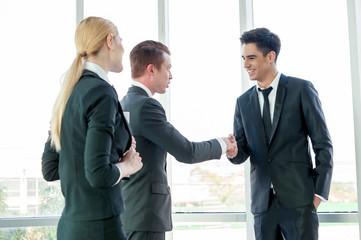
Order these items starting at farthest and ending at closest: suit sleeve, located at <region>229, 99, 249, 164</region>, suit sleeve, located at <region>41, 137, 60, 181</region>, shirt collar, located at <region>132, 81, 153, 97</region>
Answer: suit sleeve, located at <region>229, 99, 249, 164</region>
shirt collar, located at <region>132, 81, 153, 97</region>
suit sleeve, located at <region>41, 137, 60, 181</region>

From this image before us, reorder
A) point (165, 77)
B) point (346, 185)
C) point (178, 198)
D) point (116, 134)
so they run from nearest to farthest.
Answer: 1. point (116, 134)
2. point (165, 77)
3. point (346, 185)
4. point (178, 198)

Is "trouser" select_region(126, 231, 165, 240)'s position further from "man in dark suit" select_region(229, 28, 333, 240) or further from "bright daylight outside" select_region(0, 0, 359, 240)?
"bright daylight outside" select_region(0, 0, 359, 240)

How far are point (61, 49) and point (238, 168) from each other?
1.73 meters

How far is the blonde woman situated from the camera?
1513 millimetres

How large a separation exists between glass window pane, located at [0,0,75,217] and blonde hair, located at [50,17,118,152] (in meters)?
1.90

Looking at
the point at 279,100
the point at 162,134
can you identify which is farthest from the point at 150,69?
the point at 279,100

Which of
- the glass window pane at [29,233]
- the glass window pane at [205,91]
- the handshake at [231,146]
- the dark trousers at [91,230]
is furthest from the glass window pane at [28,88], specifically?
the dark trousers at [91,230]

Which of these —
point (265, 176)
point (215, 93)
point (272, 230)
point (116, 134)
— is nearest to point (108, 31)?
point (116, 134)

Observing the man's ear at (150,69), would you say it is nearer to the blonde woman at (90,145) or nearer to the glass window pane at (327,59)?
the blonde woman at (90,145)

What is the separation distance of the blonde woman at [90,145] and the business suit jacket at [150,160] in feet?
1.75

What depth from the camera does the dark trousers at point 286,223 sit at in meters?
2.44

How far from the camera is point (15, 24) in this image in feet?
11.8

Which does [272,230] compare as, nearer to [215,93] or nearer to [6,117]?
[215,93]

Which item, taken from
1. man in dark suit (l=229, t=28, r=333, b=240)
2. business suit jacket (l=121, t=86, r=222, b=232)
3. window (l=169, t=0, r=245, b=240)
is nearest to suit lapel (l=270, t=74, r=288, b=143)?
man in dark suit (l=229, t=28, r=333, b=240)
